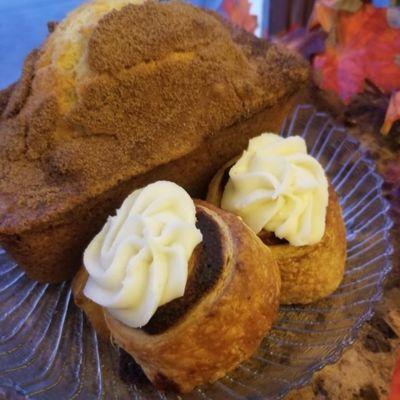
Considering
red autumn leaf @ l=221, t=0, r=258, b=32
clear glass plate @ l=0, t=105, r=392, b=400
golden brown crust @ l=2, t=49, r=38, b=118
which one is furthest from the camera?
red autumn leaf @ l=221, t=0, r=258, b=32

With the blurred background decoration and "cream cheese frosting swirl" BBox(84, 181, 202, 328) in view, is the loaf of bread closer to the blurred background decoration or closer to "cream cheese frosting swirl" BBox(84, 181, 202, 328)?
"cream cheese frosting swirl" BBox(84, 181, 202, 328)

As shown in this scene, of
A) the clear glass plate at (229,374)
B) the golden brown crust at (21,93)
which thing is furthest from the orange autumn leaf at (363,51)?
the golden brown crust at (21,93)

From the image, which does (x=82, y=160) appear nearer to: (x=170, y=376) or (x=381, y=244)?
(x=170, y=376)

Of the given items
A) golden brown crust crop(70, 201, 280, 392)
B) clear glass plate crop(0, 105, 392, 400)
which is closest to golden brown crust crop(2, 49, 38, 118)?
clear glass plate crop(0, 105, 392, 400)

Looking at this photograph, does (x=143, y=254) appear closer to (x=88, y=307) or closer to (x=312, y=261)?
(x=88, y=307)

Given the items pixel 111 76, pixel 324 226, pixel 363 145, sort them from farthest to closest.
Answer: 1. pixel 363 145
2. pixel 324 226
3. pixel 111 76

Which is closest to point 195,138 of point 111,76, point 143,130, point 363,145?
point 143,130

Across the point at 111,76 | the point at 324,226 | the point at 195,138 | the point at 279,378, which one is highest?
the point at 111,76
